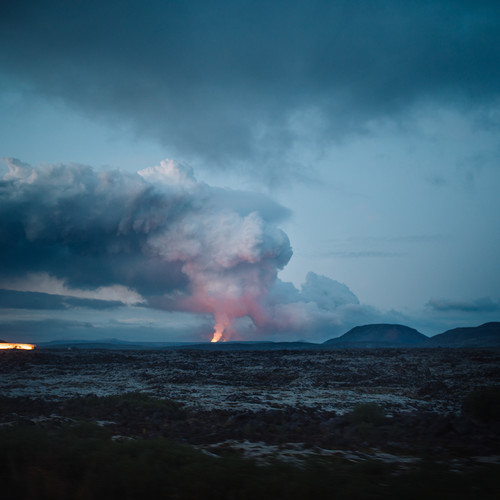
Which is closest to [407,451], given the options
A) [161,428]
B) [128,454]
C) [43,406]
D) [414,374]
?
[128,454]

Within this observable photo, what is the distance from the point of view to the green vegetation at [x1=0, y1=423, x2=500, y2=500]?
6.26 meters

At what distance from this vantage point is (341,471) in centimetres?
726

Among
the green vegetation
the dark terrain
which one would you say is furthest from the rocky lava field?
the green vegetation

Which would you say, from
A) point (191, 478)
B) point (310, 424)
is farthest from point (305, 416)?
point (191, 478)

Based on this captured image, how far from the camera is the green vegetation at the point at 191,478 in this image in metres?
6.26

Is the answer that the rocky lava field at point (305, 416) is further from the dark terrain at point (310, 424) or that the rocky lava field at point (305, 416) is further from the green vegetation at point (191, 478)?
the green vegetation at point (191, 478)

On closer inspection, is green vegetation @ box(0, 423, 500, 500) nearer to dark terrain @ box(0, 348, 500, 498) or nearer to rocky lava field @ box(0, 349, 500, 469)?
dark terrain @ box(0, 348, 500, 498)

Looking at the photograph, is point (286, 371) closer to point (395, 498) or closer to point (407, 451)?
point (407, 451)

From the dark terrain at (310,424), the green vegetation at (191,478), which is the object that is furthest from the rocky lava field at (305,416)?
the green vegetation at (191,478)

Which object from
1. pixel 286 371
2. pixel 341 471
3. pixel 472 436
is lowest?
pixel 286 371

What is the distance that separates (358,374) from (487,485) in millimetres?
30947

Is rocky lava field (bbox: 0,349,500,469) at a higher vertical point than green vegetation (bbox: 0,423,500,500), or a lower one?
lower

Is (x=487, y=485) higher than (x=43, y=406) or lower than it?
higher

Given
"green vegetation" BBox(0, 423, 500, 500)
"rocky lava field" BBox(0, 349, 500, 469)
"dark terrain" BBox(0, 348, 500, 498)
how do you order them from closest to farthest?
1. "green vegetation" BBox(0, 423, 500, 500)
2. "dark terrain" BBox(0, 348, 500, 498)
3. "rocky lava field" BBox(0, 349, 500, 469)
